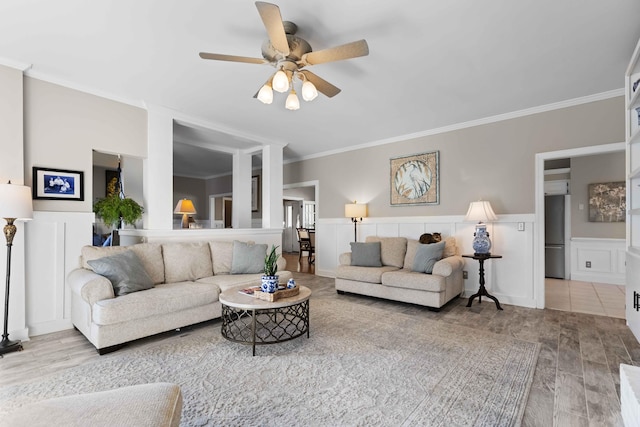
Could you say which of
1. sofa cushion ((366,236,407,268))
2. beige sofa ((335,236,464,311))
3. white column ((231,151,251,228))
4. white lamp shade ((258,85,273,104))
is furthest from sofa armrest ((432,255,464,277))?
white column ((231,151,251,228))

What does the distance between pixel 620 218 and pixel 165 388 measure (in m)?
7.14

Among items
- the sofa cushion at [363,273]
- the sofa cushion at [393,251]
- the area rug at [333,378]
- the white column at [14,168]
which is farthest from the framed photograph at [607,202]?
the white column at [14,168]

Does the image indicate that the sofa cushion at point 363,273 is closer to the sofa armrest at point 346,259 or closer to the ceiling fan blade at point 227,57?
the sofa armrest at point 346,259

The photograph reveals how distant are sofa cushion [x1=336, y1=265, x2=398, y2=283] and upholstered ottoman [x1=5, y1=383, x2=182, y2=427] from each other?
10.8 ft

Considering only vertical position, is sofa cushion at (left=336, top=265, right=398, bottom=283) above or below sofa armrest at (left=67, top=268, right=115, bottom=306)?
below

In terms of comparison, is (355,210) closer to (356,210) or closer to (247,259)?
(356,210)

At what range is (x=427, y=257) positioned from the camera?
408 cm

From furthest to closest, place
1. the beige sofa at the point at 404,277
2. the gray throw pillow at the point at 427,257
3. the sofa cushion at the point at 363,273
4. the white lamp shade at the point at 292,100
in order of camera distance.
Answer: the sofa cushion at the point at 363,273, the gray throw pillow at the point at 427,257, the beige sofa at the point at 404,277, the white lamp shade at the point at 292,100

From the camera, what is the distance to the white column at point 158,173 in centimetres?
390

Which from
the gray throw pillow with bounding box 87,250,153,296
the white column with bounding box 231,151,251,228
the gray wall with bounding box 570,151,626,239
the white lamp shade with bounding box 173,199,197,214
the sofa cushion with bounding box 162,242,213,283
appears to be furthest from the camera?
the white column with bounding box 231,151,251,228

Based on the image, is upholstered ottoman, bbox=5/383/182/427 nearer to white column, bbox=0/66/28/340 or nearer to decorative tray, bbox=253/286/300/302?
decorative tray, bbox=253/286/300/302

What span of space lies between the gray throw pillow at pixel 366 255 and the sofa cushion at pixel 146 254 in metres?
2.64

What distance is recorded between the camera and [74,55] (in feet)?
9.09

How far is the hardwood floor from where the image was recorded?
1874 mm
